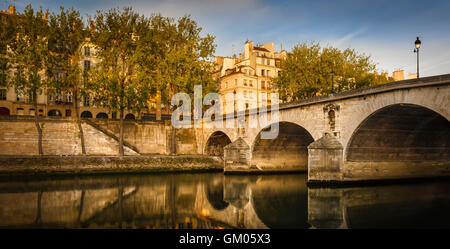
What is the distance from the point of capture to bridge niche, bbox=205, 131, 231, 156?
142 feet

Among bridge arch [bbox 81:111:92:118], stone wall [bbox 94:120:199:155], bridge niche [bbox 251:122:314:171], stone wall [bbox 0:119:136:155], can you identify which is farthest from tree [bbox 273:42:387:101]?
bridge arch [bbox 81:111:92:118]

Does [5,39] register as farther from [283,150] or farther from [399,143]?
[399,143]

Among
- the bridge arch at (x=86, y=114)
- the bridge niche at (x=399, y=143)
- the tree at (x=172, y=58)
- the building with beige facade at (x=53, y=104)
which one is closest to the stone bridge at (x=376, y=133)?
the bridge niche at (x=399, y=143)

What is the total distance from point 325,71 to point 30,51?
32339 mm

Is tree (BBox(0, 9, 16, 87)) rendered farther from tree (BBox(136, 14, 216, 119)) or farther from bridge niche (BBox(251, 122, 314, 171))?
bridge niche (BBox(251, 122, 314, 171))

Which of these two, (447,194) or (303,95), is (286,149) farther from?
(447,194)

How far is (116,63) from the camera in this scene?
121ft

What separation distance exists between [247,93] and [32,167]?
115 feet

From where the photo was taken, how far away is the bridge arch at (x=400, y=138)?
72.4 feet

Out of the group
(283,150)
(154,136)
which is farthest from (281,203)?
(154,136)

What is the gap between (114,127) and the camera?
41.6 metres

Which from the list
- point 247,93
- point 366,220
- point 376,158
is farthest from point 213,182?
point 247,93

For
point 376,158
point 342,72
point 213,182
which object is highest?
point 342,72

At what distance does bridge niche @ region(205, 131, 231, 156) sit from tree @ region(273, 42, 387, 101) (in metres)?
10.9
